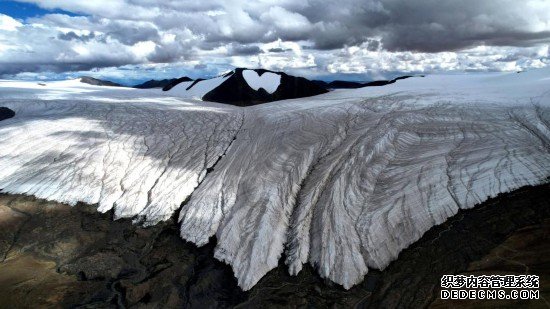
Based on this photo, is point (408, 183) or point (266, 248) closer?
point (266, 248)

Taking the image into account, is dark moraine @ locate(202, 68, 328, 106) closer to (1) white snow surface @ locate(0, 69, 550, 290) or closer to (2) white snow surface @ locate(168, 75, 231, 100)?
(2) white snow surface @ locate(168, 75, 231, 100)

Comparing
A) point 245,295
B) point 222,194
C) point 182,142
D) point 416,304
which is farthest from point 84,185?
point 416,304

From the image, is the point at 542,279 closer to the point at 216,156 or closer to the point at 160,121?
the point at 216,156

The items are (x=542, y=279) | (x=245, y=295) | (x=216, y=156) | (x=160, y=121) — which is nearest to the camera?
(x=542, y=279)

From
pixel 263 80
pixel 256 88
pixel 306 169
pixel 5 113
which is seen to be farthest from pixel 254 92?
pixel 306 169

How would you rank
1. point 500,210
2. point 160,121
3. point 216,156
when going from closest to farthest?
point 500,210 < point 216,156 < point 160,121

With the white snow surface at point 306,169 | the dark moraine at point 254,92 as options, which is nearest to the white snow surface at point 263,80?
the dark moraine at point 254,92

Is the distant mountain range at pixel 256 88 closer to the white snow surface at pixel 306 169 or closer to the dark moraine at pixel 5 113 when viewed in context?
the white snow surface at pixel 306 169
